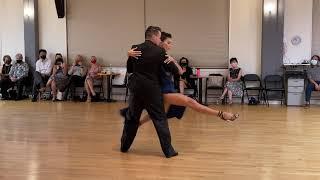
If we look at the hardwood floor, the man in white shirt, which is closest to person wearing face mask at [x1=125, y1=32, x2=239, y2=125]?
the hardwood floor

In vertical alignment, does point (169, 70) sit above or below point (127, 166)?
above

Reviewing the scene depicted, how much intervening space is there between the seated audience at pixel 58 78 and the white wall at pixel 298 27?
565 cm

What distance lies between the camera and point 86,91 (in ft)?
36.7

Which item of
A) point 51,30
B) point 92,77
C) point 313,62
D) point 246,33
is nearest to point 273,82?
point 313,62

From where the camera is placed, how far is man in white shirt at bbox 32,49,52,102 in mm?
11352

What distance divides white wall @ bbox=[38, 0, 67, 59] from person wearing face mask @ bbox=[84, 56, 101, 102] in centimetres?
103

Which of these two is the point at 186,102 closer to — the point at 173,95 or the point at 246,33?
the point at 173,95

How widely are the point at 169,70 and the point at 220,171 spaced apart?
1.31m

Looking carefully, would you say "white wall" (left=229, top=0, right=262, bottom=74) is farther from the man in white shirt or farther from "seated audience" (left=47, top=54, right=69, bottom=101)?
the man in white shirt

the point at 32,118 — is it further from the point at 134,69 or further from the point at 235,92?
the point at 235,92

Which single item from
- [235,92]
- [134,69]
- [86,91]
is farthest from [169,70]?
[86,91]

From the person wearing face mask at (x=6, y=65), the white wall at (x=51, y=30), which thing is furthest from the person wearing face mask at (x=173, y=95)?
the person wearing face mask at (x=6, y=65)

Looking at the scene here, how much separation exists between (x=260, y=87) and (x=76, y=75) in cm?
463

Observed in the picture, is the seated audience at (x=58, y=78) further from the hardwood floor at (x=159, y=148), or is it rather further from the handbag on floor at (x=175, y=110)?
the handbag on floor at (x=175, y=110)
